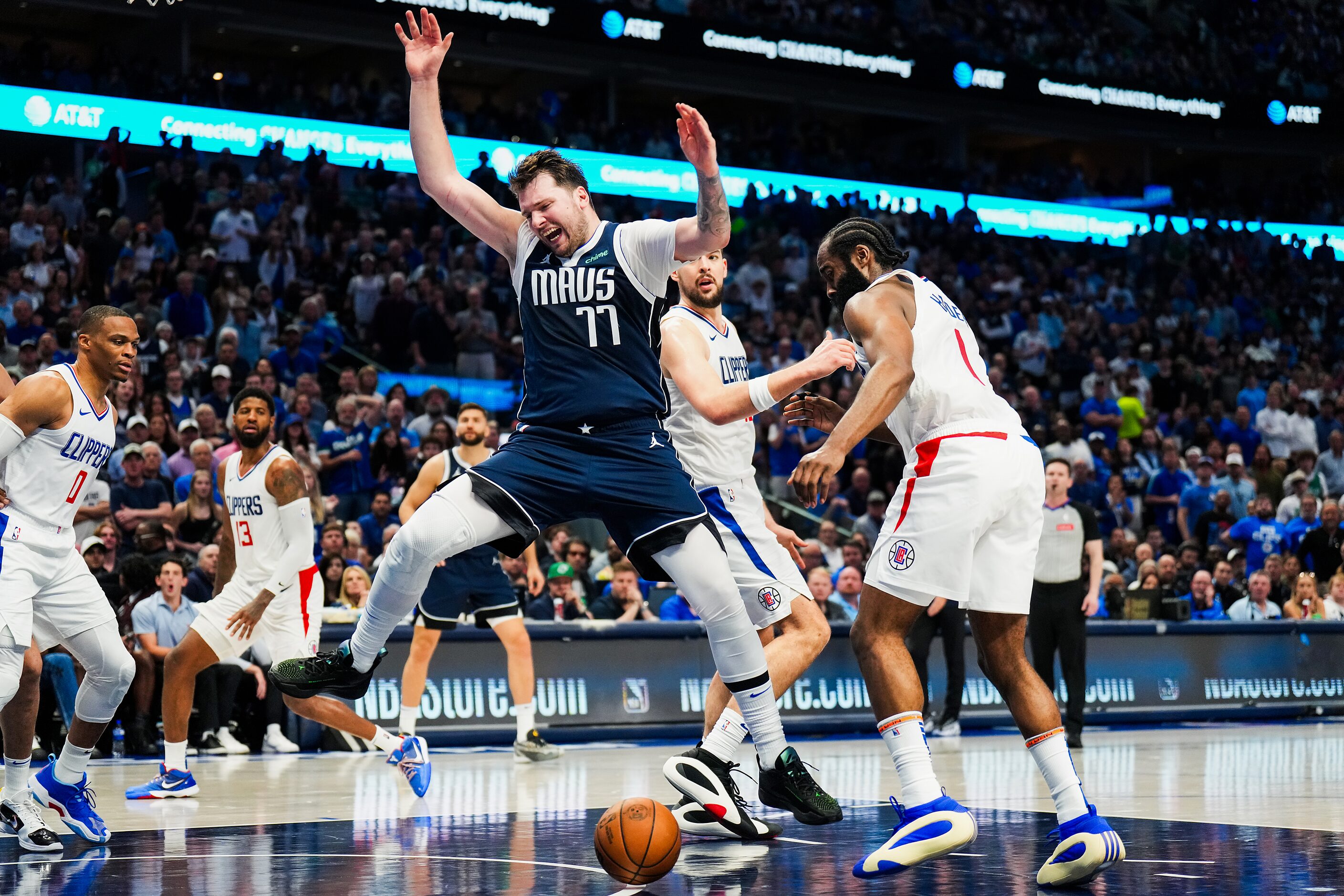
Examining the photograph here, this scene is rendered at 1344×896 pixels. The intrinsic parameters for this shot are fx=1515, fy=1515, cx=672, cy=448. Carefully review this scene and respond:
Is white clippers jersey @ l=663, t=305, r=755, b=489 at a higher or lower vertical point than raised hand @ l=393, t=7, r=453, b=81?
lower

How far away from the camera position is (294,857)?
225 inches

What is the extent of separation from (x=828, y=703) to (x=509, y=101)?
1999 centimetres

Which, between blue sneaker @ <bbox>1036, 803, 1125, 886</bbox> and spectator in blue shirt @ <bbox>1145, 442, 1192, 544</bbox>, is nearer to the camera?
blue sneaker @ <bbox>1036, 803, 1125, 886</bbox>

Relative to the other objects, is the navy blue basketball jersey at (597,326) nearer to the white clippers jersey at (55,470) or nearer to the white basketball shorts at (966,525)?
the white basketball shorts at (966,525)

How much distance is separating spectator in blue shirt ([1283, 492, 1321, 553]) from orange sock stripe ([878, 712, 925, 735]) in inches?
564

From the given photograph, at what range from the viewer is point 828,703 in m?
13.3

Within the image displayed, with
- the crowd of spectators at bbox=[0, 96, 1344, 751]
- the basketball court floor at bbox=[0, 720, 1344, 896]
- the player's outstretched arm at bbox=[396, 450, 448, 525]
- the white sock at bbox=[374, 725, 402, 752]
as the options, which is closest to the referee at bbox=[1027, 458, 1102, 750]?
the basketball court floor at bbox=[0, 720, 1344, 896]

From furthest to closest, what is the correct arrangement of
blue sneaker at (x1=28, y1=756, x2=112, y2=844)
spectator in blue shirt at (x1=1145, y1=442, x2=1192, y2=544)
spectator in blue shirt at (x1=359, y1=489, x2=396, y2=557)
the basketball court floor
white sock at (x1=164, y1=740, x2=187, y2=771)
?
spectator in blue shirt at (x1=1145, y1=442, x2=1192, y2=544) < spectator in blue shirt at (x1=359, y1=489, x2=396, y2=557) < white sock at (x1=164, y1=740, x2=187, y2=771) < blue sneaker at (x1=28, y1=756, x2=112, y2=844) < the basketball court floor

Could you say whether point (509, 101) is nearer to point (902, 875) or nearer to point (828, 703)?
point (828, 703)

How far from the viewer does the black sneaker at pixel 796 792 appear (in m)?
5.89

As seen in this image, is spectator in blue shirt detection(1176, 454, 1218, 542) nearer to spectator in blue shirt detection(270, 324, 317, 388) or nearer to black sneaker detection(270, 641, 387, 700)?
spectator in blue shirt detection(270, 324, 317, 388)

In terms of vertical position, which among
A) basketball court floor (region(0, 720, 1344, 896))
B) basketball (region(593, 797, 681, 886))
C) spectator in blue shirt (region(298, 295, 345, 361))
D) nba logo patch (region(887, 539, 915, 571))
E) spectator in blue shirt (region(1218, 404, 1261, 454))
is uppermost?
spectator in blue shirt (region(298, 295, 345, 361))

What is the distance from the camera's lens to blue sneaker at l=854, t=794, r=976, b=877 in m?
4.95

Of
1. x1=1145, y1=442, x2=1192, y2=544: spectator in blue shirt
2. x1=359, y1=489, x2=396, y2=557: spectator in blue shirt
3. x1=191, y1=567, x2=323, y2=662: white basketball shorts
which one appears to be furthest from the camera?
x1=1145, y1=442, x2=1192, y2=544: spectator in blue shirt
